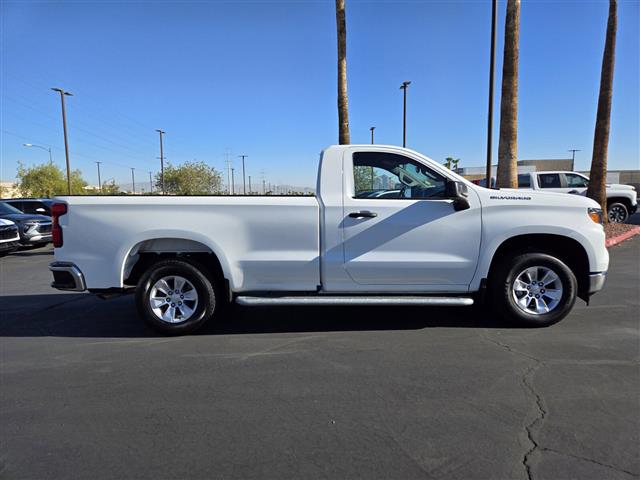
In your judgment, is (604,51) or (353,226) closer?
(353,226)

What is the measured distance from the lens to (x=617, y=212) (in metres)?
16.6

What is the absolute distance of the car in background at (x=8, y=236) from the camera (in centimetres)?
1228

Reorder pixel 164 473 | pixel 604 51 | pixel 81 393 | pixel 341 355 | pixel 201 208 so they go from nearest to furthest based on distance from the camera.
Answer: pixel 164 473 < pixel 81 393 < pixel 341 355 < pixel 201 208 < pixel 604 51

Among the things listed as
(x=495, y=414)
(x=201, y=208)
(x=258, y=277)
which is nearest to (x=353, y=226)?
(x=258, y=277)

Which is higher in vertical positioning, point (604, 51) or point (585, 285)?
point (604, 51)

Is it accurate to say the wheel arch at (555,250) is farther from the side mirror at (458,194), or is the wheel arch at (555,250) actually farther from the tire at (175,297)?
the tire at (175,297)

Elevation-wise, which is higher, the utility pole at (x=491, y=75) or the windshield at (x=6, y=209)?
the utility pole at (x=491, y=75)

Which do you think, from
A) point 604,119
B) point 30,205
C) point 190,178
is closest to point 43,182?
point 190,178

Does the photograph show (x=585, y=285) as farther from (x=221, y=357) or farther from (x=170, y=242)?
(x=170, y=242)

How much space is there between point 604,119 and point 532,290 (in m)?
12.1

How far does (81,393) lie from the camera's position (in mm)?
3736

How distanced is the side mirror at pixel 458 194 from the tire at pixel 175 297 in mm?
2820

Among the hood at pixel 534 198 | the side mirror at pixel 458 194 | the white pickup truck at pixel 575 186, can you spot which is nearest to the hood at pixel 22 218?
the side mirror at pixel 458 194

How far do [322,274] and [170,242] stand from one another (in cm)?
176
